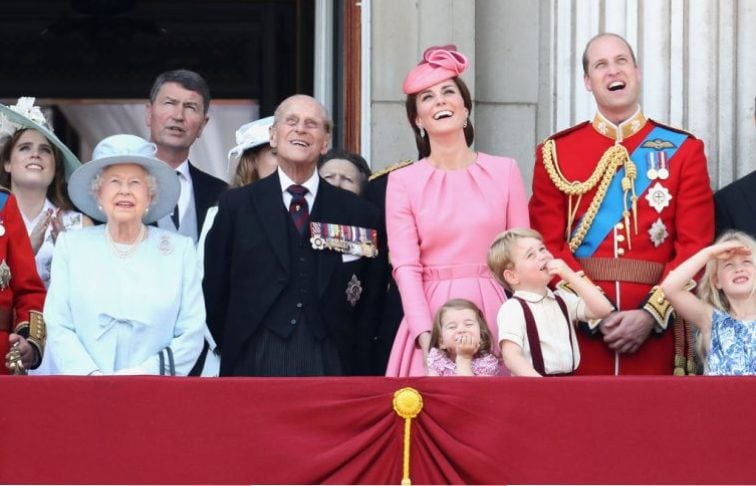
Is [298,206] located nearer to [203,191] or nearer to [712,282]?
[203,191]

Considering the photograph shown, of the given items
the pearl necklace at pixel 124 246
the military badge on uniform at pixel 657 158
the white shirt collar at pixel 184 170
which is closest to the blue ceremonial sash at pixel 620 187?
the military badge on uniform at pixel 657 158

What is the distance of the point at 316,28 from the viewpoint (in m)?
10.3

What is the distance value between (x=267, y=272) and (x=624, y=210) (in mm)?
1290

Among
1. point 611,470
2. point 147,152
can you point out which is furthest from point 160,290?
point 611,470

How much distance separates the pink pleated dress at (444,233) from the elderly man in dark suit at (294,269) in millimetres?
203

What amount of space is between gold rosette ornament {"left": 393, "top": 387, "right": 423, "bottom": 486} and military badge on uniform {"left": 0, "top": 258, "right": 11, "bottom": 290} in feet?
5.64

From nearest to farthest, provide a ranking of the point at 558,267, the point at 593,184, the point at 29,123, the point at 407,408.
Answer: the point at 407,408
the point at 558,267
the point at 593,184
the point at 29,123

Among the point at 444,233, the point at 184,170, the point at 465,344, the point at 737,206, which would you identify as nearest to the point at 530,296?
the point at 465,344

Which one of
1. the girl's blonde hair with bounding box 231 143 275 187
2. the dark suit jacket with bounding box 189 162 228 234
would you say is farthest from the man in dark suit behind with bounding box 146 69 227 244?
the girl's blonde hair with bounding box 231 143 275 187

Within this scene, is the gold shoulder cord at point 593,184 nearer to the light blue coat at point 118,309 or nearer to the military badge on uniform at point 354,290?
the military badge on uniform at point 354,290

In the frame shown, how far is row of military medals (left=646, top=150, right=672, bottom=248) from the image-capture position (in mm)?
7980

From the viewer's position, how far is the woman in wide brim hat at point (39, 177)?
8477 mm

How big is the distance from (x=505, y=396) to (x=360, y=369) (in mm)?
1239

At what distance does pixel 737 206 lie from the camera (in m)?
8.19
